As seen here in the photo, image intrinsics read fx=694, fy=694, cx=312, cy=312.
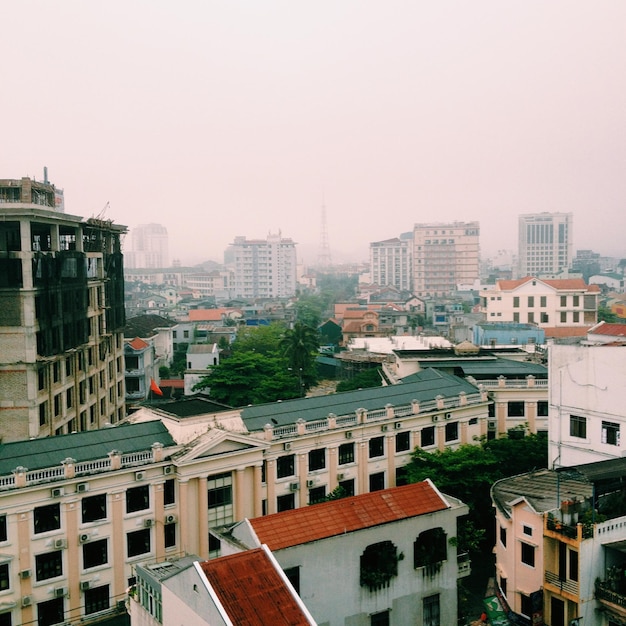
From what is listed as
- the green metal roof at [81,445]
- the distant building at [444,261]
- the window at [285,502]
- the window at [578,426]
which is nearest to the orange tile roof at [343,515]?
the window at [285,502]

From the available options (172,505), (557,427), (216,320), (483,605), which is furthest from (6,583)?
(216,320)

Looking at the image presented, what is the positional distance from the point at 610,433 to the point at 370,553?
1513cm

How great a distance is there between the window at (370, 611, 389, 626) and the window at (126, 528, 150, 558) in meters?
10.6

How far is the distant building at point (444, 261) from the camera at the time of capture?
7470 inches

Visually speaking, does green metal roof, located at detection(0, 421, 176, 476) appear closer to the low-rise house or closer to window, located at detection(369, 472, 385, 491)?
the low-rise house

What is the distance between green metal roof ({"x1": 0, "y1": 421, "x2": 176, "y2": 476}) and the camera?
2680cm

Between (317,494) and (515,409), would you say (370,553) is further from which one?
(515,409)

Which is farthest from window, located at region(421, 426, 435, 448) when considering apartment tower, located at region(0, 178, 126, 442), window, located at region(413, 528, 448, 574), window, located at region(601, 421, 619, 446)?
apartment tower, located at region(0, 178, 126, 442)

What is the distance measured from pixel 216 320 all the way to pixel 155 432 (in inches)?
3231

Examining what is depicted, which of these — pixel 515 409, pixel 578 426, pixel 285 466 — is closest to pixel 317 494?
pixel 285 466

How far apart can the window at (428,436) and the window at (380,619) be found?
14.5 m

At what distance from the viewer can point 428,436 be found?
36344 millimetres

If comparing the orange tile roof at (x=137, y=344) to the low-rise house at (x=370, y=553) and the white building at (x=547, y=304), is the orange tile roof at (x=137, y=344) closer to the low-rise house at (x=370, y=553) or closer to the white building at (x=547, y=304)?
the low-rise house at (x=370, y=553)

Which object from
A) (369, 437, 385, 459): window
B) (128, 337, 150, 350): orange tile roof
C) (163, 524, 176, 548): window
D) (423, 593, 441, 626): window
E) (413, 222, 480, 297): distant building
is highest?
(413, 222, 480, 297): distant building
